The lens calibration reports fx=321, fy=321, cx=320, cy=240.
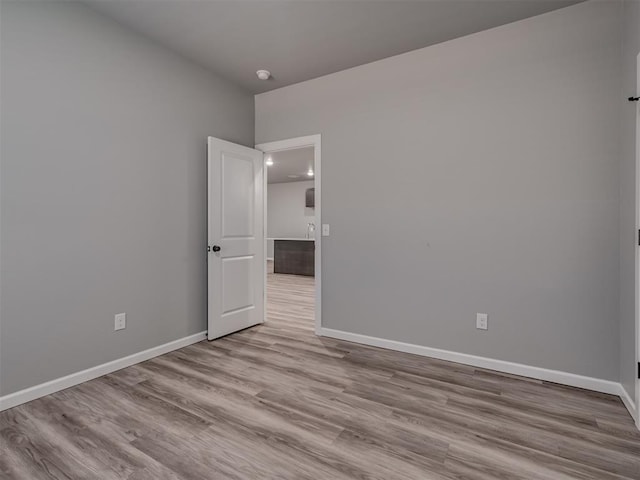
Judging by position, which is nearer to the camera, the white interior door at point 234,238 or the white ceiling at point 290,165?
the white interior door at point 234,238

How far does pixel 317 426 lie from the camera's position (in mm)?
1828

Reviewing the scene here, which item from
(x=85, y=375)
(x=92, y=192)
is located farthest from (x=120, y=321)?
(x=92, y=192)

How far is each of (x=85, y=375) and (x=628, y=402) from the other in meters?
3.64

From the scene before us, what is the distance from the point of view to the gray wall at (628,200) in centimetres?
190

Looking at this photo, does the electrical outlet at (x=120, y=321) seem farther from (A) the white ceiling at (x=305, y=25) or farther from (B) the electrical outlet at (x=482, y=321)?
(B) the electrical outlet at (x=482, y=321)

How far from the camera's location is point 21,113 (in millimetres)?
2021

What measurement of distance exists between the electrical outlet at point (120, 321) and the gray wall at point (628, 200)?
3489mm

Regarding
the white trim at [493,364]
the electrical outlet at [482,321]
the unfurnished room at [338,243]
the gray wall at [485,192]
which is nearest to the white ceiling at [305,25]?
the unfurnished room at [338,243]

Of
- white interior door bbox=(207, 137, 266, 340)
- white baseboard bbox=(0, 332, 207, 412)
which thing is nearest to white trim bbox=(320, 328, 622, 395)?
white interior door bbox=(207, 137, 266, 340)

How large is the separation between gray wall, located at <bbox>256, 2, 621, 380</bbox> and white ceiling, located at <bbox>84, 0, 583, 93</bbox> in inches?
7.4

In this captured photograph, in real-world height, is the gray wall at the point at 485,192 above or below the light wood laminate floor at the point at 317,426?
above

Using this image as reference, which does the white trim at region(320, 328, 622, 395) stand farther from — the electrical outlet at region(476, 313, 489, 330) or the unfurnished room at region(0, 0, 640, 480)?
the electrical outlet at region(476, 313, 489, 330)

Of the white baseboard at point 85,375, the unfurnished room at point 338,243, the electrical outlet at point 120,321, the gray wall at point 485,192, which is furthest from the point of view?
the electrical outlet at point 120,321

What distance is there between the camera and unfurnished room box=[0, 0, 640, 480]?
1.76m
